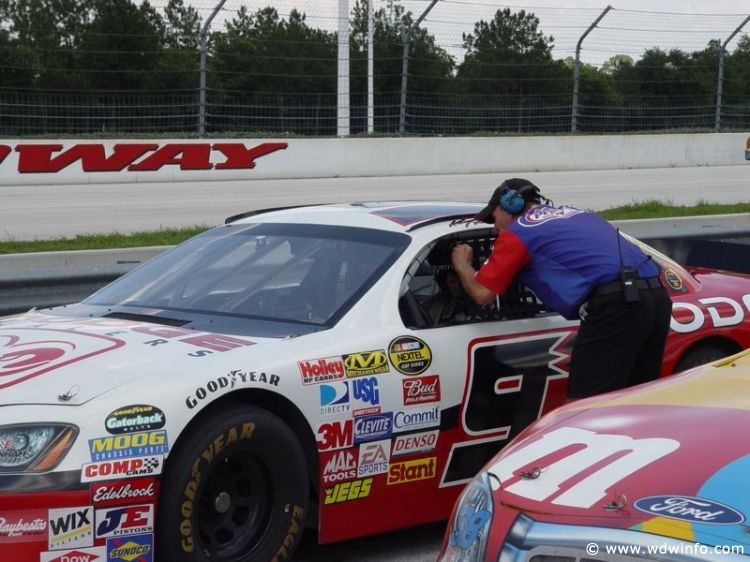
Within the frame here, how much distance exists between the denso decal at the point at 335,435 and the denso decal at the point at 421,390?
11.5 inches

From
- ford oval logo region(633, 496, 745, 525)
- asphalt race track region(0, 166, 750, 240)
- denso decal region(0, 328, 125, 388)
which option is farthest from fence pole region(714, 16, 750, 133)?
ford oval logo region(633, 496, 745, 525)

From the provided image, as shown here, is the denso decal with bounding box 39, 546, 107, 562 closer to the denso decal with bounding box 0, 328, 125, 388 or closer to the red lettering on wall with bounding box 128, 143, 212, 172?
the denso decal with bounding box 0, 328, 125, 388

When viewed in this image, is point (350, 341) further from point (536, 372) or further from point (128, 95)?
point (128, 95)

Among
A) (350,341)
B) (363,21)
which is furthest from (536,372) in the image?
(363,21)

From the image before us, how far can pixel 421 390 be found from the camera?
4.52 meters

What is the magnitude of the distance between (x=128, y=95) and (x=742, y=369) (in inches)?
795

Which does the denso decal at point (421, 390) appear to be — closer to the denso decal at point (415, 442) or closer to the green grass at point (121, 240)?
the denso decal at point (415, 442)

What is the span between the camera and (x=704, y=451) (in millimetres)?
2693

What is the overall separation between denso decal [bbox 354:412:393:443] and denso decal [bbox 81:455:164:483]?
0.83 metres

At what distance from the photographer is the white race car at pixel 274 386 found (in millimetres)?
3676

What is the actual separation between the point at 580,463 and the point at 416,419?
171 centimetres

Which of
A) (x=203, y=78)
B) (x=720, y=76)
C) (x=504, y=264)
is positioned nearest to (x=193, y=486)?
(x=504, y=264)

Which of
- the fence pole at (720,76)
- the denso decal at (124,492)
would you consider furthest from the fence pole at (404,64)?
the denso decal at (124,492)

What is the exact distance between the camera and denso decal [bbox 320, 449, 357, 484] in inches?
167
